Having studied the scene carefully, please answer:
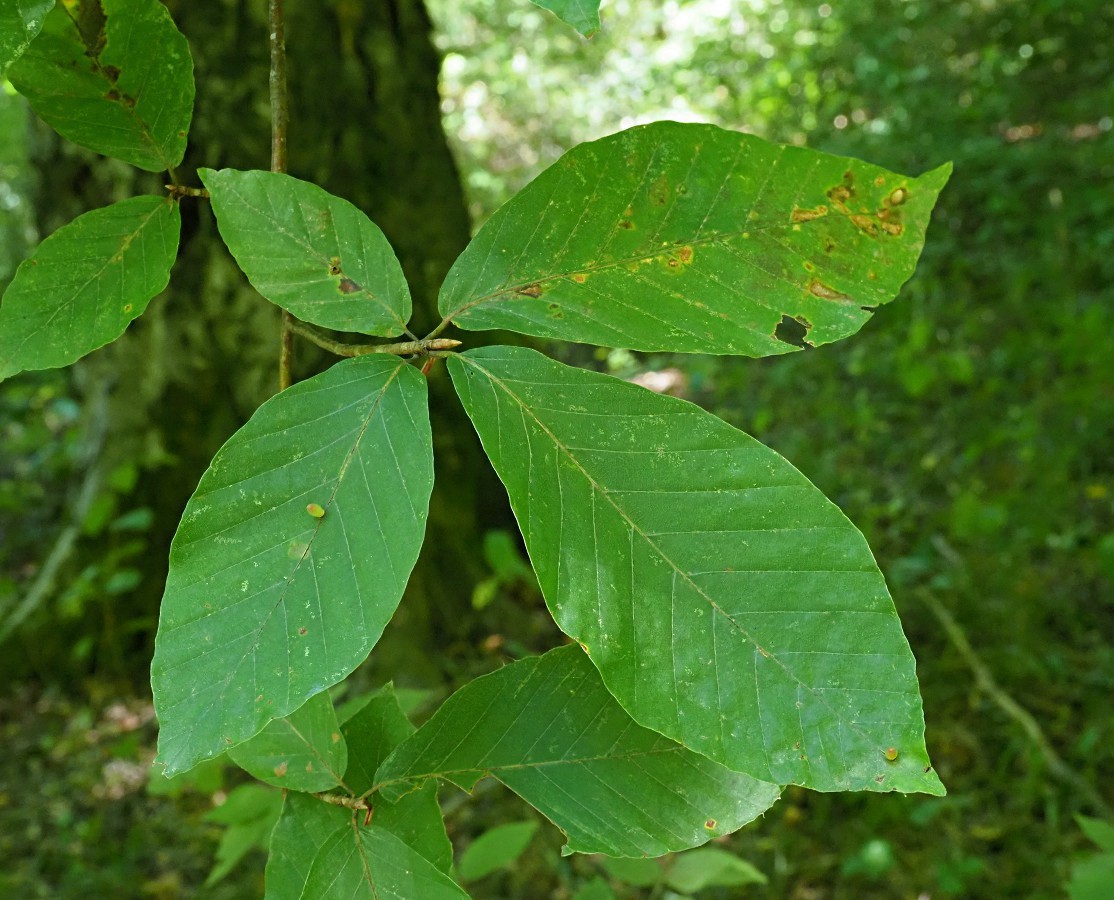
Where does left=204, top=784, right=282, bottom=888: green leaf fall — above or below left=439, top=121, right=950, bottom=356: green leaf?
below

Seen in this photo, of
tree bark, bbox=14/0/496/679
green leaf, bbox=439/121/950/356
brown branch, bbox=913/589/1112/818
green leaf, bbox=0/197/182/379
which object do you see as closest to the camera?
green leaf, bbox=439/121/950/356

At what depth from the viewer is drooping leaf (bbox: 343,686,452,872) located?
0.67 meters

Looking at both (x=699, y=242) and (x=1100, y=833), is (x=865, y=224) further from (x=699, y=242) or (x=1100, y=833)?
(x=1100, y=833)

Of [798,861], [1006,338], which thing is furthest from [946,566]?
[1006,338]

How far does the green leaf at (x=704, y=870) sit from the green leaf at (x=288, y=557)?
0.96m

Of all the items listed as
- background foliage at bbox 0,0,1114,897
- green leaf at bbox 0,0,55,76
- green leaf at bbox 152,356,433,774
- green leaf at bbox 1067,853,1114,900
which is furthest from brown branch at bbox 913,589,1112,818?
green leaf at bbox 0,0,55,76

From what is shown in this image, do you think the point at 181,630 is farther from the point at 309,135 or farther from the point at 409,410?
the point at 309,135

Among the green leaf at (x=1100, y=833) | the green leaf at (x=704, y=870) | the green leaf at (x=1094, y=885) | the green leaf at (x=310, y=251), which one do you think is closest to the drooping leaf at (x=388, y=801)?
the green leaf at (x=310, y=251)

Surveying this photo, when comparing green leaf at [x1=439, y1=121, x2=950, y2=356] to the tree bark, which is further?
the tree bark

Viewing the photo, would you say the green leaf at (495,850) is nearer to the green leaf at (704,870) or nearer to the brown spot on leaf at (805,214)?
the green leaf at (704,870)

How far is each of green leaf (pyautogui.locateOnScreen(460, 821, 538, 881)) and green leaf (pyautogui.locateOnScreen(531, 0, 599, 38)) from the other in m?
1.12

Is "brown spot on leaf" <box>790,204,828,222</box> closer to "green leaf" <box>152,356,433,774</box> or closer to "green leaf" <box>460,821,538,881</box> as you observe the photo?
"green leaf" <box>152,356,433,774</box>

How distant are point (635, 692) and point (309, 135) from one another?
2.25 m

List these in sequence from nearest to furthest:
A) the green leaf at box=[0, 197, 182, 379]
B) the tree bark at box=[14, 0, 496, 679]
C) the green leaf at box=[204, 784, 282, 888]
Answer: the green leaf at box=[0, 197, 182, 379], the green leaf at box=[204, 784, 282, 888], the tree bark at box=[14, 0, 496, 679]
